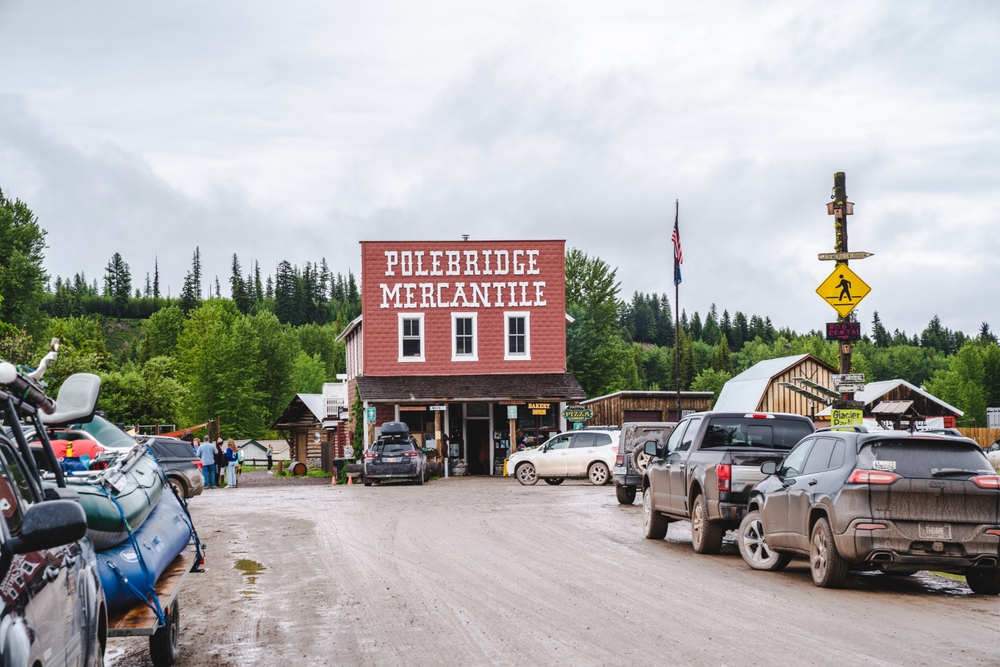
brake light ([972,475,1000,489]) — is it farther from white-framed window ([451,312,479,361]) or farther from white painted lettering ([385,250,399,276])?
white painted lettering ([385,250,399,276])

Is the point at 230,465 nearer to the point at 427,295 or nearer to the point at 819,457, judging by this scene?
the point at 427,295

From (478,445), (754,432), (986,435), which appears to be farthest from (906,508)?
(986,435)

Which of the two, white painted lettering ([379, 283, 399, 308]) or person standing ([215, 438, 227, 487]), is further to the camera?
white painted lettering ([379, 283, 399, 308])

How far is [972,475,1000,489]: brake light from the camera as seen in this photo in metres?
11.5

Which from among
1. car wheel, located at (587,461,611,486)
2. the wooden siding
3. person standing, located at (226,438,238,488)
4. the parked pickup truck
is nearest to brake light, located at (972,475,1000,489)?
the parked pickup truck

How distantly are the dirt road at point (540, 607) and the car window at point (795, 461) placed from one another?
1.23 metres

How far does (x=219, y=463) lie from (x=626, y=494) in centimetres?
2111

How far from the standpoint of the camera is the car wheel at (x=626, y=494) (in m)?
25.5

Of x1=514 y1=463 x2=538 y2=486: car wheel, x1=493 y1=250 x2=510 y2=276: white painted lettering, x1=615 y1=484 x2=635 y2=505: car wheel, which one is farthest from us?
x1=493 y1=250 x2=510 y2=276: white painted lettering

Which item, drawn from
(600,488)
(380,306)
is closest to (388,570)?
(600,488)

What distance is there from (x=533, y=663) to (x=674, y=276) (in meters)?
32.1

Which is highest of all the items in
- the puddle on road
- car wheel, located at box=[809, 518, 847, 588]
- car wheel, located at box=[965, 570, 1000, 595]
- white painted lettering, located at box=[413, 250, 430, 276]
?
white painted lettering, located at box=[413, 250, 430, 276]

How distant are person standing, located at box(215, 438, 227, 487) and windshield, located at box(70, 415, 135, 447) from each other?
2095 centimetres

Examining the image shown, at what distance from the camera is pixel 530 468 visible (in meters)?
35.5
